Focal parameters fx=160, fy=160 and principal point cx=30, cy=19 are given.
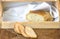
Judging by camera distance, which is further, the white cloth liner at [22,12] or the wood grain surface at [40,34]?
the white cloth liner at [22,12]

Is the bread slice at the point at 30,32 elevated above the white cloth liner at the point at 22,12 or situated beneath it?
situated beneath

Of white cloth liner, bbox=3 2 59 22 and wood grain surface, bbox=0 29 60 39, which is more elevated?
white cloth liner, bbox=3 2 59 22

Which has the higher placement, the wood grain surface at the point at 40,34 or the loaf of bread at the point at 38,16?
the loaf of bread at the point at 38,16

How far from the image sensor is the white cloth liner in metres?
1.04

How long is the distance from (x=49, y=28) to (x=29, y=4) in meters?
0.25

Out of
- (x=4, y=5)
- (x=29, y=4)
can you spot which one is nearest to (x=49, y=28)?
(x=29, y=4)

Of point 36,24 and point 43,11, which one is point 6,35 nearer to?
point 36,24

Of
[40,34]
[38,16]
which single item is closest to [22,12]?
[38,16]

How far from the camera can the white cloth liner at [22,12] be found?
1045 mm

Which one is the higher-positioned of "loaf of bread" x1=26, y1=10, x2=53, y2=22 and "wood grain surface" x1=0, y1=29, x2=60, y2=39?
"loaf of bread" x1=26, y1=10, x2=53, y2=22

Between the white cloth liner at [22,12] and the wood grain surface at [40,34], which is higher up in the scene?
the white cloth liner at [22,12]

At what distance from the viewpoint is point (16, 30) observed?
95cm

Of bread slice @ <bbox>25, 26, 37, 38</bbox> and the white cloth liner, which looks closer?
bread slice @ <bbox>25, 26, 37, 38</bbox>

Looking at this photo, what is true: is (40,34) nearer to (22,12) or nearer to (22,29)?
(22,29)
